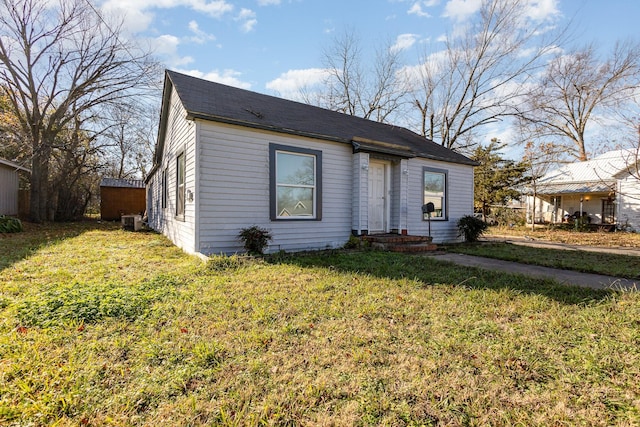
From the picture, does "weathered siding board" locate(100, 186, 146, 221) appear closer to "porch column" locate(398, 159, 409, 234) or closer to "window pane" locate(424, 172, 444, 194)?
"porch column" locate(398, 159, 409, 234)

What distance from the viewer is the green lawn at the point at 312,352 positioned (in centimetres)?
171

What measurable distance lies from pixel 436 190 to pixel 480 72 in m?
12.7

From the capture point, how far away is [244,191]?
6.40 meters

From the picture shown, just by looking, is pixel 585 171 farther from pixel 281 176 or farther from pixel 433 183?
pixel 281 176

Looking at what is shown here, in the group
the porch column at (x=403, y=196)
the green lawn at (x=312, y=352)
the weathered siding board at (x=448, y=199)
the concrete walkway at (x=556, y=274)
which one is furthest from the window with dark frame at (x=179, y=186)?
the concrete walkway at (x=556, y=274)

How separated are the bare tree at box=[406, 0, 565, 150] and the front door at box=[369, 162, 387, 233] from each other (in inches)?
525

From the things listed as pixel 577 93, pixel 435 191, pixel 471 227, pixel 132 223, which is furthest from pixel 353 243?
pixel 577 93

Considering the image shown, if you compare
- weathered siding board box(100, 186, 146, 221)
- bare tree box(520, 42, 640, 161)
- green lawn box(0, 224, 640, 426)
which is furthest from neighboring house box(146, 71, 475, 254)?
bare tree box(520, 42, 640, 161)

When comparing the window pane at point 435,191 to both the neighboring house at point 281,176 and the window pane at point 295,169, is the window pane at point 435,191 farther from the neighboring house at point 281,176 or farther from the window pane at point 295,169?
the window pane at point 295,169

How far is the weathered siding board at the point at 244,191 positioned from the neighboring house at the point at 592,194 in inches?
629

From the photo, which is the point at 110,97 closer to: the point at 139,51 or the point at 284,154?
the point at 139,51

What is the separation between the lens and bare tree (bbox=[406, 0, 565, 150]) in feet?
53.0

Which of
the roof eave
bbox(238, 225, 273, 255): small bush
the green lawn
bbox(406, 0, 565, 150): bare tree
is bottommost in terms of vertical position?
the green lawn

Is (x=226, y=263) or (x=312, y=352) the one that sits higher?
(x=226, y=263)
